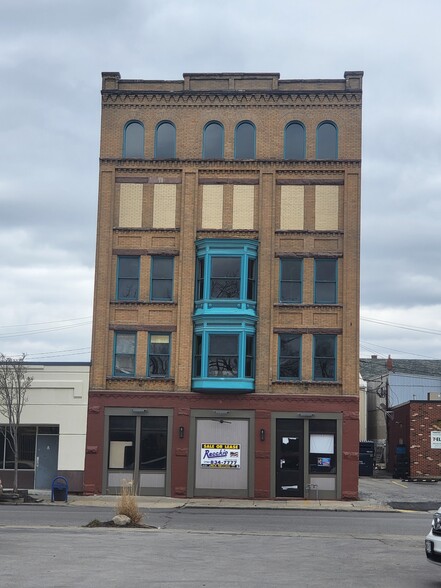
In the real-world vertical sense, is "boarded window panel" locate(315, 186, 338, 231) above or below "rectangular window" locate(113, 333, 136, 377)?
above

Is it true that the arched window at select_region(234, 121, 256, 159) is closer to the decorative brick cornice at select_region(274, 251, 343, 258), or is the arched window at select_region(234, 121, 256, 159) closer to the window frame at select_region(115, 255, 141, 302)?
the decorative brick cornice at select_region(274, 251, 343, 258)

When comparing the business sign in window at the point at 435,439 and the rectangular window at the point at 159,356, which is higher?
the rectangular window at the point at 159,356

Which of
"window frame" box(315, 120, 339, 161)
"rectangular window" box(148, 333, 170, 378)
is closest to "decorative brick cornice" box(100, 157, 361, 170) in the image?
"window frame" box(315, 120, 339, 161)

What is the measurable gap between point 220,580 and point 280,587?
1125 millimetres

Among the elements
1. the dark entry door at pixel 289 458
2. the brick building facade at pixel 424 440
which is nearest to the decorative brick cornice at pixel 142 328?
the dark entry door at pixel 289 458

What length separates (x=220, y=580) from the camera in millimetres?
14297

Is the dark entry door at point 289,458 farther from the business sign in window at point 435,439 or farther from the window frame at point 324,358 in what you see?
the business sign in window at point 435,439

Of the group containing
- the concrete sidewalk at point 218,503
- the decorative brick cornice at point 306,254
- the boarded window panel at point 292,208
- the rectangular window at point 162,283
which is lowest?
the concrete sidewalk at point 218,503

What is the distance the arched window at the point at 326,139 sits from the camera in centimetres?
3938

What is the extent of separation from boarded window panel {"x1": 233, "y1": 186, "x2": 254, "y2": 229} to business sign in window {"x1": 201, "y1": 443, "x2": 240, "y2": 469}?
9613mm

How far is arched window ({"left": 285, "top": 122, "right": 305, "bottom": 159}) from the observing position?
39500 millimetres

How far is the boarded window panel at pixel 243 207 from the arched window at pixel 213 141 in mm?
1907

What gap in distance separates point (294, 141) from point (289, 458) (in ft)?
46.0

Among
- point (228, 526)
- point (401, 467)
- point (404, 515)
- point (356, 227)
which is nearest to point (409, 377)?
point (401, 467)
